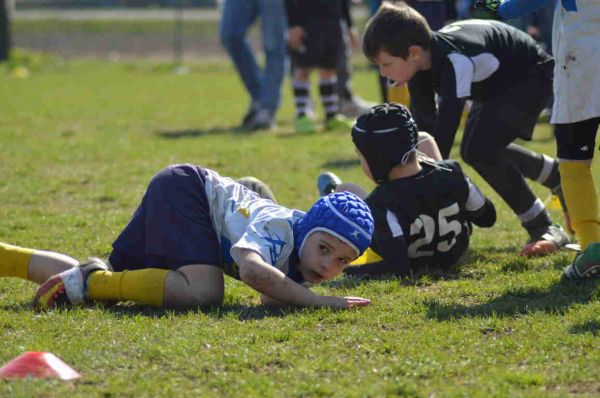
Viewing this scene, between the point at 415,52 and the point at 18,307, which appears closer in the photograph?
the point at 18,307

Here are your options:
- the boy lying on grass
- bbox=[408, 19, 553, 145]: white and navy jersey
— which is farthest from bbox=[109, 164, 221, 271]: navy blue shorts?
bbox=[408, 19, 553, 145]: white and navy jersey

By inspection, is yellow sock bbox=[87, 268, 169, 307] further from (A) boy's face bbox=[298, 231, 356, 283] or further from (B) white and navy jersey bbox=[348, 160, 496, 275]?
(B) white and navy jersey bbox=[348, 160, 496, 275]

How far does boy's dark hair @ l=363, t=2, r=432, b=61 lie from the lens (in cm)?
586

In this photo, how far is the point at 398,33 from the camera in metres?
5.86

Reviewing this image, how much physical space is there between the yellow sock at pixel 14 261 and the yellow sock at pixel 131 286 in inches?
16.0

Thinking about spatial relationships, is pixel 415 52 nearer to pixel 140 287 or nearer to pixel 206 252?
pixel 206 252

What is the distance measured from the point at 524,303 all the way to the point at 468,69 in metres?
1.56

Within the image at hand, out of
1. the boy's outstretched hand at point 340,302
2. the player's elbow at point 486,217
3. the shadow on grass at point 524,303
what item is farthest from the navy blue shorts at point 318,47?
the boy's outstretched hand at point 340,302

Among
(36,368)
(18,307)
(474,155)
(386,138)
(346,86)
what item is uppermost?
(386,138)

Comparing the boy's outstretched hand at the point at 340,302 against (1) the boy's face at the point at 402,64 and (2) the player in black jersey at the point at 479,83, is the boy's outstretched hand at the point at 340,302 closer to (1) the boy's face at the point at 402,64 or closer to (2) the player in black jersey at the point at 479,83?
(2) the player in black jersey at the point at 479,83

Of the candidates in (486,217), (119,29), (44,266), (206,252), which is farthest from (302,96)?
(119,29)

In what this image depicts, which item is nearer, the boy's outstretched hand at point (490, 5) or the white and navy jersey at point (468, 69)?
the boy's outstretched hand at point (490, 5)

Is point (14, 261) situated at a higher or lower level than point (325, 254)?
lower

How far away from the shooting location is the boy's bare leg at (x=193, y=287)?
4789 millimetres
